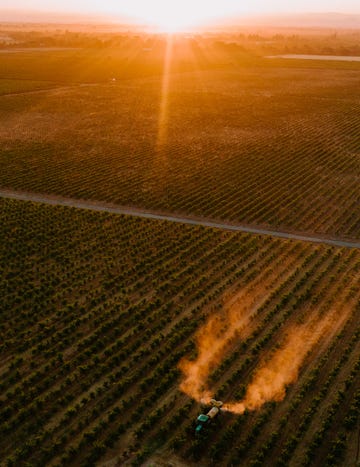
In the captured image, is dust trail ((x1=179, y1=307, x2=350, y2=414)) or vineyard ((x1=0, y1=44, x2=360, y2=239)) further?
vineyard ((x1=0, y1=44, x2=360, y2=239))

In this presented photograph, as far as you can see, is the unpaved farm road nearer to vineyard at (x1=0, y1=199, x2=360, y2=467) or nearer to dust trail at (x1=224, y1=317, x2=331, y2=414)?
vineyard at (x1=0, y1=199, x2=360, y2=467)

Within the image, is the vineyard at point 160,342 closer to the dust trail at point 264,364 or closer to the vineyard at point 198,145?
the dust trail at point 264,364

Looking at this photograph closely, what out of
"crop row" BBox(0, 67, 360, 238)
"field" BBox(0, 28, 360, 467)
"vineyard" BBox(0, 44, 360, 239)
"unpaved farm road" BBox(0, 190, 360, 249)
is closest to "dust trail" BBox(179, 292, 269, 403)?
"field" BBox(0, 28, 360, 467)

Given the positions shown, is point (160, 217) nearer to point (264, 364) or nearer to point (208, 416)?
point (264, 364)

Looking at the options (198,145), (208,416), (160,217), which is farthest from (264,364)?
(198,145)

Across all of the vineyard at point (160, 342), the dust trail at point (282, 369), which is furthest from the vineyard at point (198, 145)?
the dust trail at point (282, 369)

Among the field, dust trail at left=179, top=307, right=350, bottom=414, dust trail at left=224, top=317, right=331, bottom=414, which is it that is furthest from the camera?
dust trail at left=179, top=307, right=350, bottom=414

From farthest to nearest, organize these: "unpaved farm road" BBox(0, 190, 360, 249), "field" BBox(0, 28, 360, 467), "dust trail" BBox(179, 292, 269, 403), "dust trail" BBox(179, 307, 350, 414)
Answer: "unpaved farm road" BBox(0, 190, 360, 249) < "dust trail" BBox(179, 292, 269, 403) < "dust trail" BBox(179, 307, 350, 414) < "field" BBox(0, 28, 360, 467)
